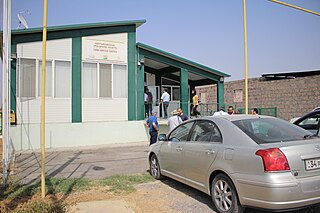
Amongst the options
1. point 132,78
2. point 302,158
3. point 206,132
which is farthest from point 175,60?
point 302,158

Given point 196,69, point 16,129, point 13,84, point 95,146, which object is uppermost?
point 196,69

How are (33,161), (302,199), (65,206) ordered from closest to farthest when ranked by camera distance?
1. (302,199)
2. (65,206)
3. (33,161)

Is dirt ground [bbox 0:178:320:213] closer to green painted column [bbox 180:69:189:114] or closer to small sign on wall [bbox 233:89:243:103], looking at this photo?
green painted column [bbox 180:69:189:114]

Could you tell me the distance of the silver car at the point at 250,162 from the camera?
3.70 metres

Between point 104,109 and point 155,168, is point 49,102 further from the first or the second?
point 155,168

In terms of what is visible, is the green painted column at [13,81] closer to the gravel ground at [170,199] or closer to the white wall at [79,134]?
the white wall at [79,134]

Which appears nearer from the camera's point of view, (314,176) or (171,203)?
(314,176)

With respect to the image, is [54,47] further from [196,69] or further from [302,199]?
[302,199]

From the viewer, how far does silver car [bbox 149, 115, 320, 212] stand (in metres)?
3.70

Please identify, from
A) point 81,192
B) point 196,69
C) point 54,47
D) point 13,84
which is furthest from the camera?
point 196,69

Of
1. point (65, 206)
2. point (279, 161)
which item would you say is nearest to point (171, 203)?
point (65, 206)

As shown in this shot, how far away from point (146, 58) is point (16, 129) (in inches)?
313

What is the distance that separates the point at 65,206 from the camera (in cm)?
488

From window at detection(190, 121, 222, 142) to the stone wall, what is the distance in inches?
662
